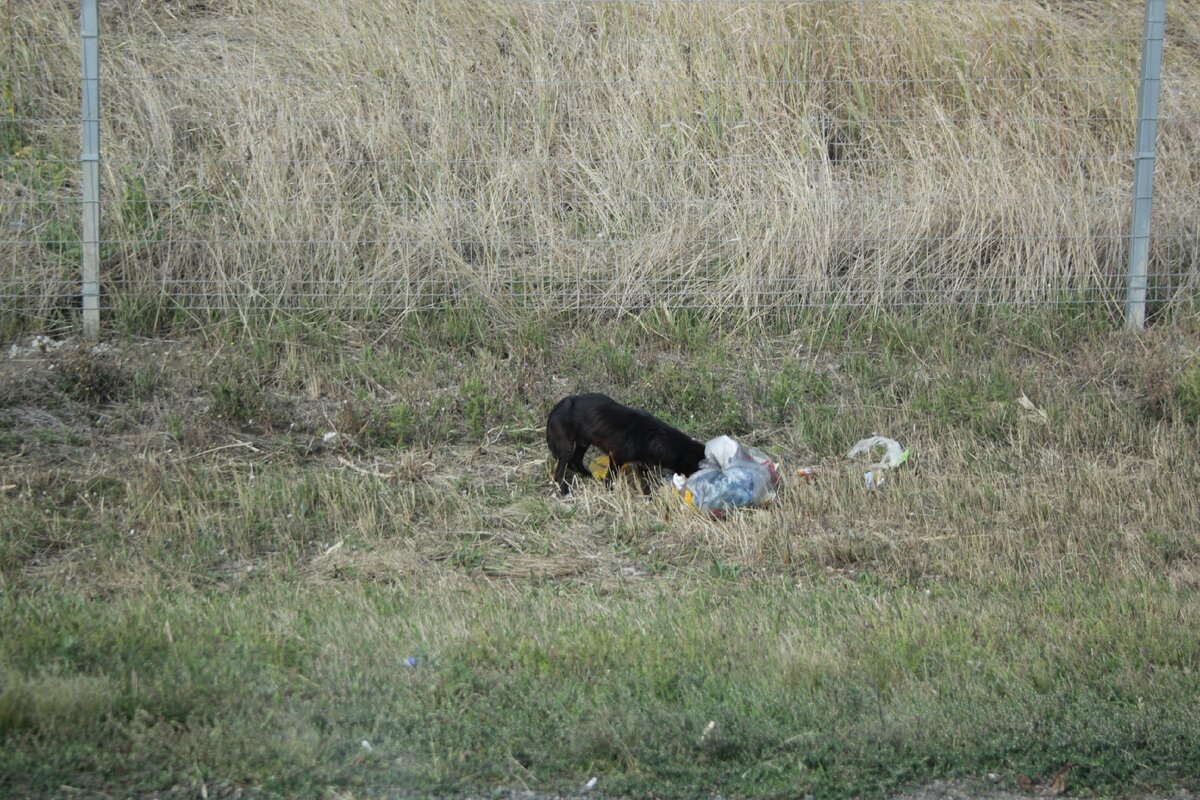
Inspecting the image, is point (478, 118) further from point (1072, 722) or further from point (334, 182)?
point (1072, 722)

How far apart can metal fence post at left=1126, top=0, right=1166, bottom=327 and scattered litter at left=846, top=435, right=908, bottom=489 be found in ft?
8.05

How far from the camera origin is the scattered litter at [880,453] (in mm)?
6711

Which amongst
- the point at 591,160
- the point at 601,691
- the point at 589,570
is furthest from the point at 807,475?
the point at 591,160

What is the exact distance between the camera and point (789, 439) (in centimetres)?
732

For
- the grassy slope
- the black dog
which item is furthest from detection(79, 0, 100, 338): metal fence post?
the black dog

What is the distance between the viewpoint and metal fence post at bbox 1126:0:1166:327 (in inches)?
325

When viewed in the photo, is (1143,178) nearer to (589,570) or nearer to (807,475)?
(807,475)

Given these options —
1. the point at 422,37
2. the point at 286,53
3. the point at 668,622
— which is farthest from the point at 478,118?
the point at 668,622

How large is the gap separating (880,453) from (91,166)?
5307mm

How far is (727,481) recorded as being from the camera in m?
6.37

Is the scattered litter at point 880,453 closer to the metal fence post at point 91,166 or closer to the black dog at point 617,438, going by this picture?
the black dog at point 617,438

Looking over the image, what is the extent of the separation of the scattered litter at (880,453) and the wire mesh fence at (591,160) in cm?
163

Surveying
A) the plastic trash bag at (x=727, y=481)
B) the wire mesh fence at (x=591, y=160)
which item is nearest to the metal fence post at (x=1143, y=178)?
the wire mesh fence at (x=591, y=160)

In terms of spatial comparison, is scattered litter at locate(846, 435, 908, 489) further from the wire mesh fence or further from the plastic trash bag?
the wire mesh fence
